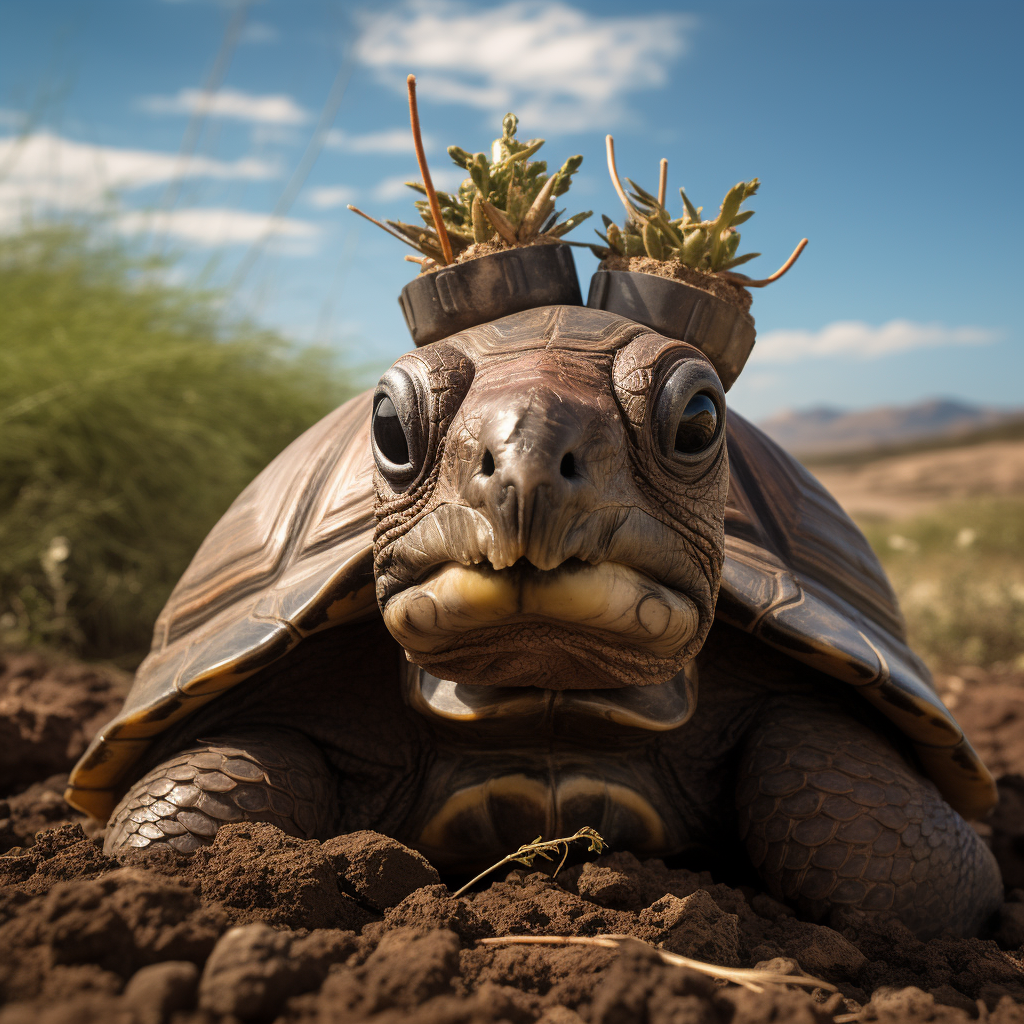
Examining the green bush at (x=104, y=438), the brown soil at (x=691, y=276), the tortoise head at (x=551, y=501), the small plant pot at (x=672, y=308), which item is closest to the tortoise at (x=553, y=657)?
the tortoise head at (x=551, y=501)

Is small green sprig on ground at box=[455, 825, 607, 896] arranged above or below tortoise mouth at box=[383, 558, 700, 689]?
below

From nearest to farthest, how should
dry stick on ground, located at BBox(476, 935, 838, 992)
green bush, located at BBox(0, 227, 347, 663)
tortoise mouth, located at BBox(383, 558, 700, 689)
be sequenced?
dry stick on ground, located at BBox(476, 935, 838, 992) → tortoise mouth, located at BBox(383, 558, 700, 689) → green bush, located at BBox(0, 227, 347, 663)

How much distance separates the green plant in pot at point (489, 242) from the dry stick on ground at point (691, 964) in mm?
1359

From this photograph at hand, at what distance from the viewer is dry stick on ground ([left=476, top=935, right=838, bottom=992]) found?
145 centimetres

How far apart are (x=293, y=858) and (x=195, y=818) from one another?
1.74 feet

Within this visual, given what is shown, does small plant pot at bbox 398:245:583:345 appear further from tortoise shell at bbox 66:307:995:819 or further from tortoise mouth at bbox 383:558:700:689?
tortoise mouth at bbox 383:558:700:689

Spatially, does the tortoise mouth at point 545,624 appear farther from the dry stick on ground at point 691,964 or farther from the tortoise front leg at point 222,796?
the tortoise front leg at point 222,796

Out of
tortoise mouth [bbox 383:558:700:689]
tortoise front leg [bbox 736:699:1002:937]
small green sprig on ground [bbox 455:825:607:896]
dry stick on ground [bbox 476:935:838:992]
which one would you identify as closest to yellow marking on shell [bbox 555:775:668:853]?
small green sprig on ground [bbox 455:825:607:896]

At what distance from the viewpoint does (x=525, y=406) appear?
1.52 m

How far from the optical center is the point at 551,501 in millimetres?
1450

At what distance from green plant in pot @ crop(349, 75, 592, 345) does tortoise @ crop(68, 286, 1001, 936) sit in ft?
0.36

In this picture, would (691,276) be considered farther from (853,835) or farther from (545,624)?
(853,835)

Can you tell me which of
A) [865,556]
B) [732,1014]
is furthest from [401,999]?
[865,556]

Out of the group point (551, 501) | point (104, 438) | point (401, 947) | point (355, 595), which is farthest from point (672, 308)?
point (104, 438)
